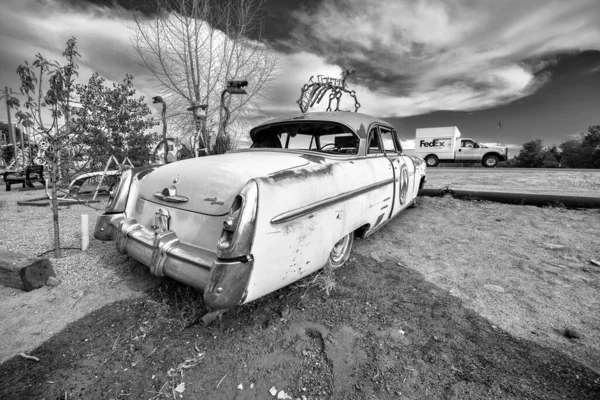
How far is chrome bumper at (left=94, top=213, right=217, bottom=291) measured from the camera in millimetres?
1715

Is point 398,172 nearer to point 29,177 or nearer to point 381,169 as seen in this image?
point 381,169

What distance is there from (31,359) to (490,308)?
307cm

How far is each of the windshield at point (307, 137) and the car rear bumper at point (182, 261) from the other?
1783 millimetres

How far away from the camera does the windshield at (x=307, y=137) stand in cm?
320

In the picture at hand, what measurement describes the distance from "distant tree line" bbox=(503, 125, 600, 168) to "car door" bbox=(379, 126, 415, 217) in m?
35.0


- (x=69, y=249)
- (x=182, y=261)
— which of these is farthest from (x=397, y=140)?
(x=69, y=249)

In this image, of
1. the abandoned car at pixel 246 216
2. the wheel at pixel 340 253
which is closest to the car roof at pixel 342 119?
the abandoned car at pixel 246 216

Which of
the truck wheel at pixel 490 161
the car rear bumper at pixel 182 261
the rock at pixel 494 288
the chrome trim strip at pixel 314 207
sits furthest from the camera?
the truck wheel at pixel 490 161

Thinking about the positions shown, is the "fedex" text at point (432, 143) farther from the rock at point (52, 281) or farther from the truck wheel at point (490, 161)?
the rock at point (52, 281)

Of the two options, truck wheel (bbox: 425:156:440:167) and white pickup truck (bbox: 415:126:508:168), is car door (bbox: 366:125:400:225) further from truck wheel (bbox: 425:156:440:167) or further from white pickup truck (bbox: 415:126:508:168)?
truck wheel (bbox: 425:156:440:167)

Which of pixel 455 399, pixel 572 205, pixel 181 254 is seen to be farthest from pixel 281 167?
pixel 572 205

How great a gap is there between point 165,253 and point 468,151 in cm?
1957

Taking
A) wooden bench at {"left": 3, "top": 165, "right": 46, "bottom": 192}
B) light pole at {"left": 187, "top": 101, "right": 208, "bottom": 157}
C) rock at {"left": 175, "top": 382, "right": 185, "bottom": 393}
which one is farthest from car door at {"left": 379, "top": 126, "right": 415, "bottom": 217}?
wooden bench at {"left": 3, "top": 165, "right": 46, "bottom": 192}

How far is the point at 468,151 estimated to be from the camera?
56.5 ft
